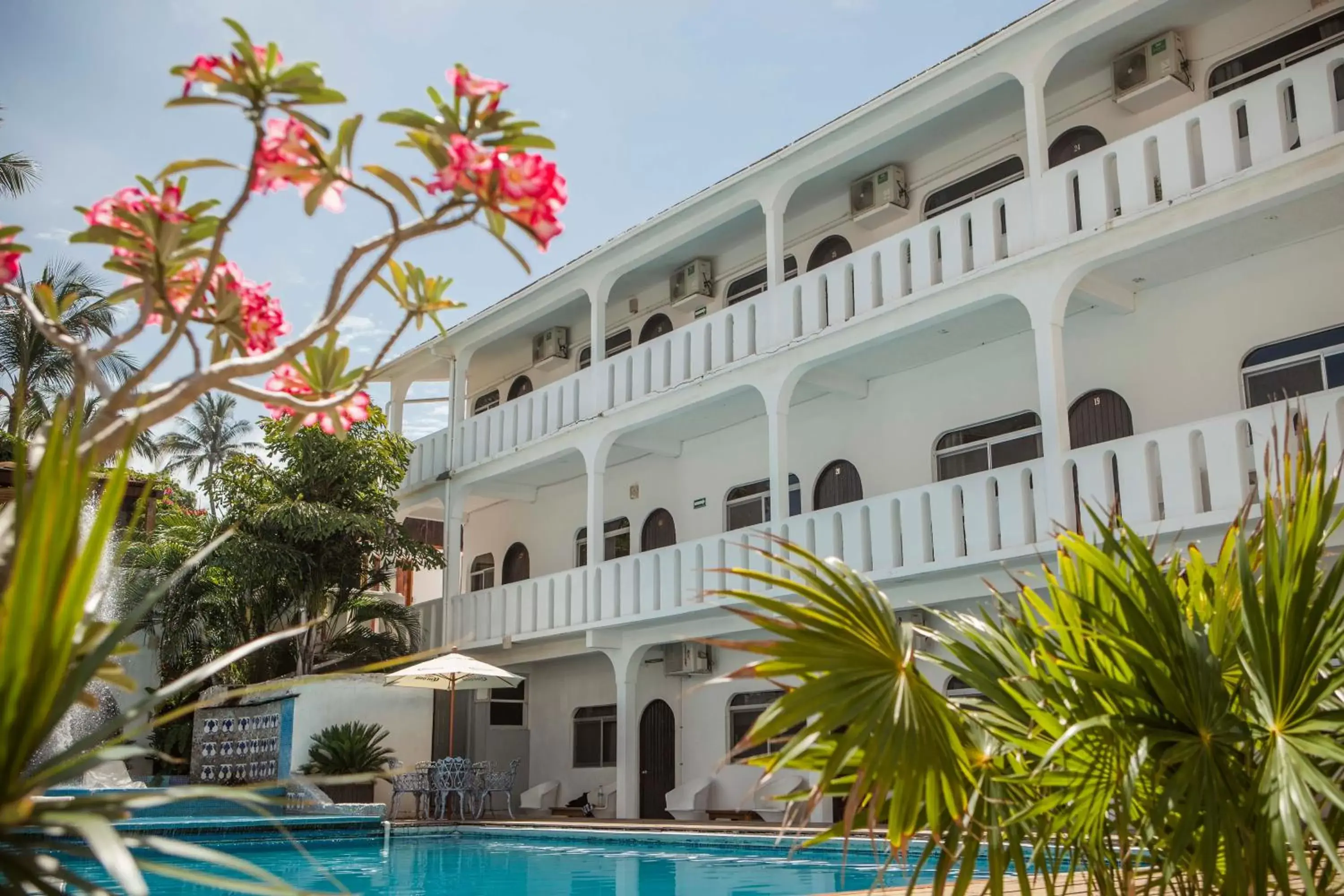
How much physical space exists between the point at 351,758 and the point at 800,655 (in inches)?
603

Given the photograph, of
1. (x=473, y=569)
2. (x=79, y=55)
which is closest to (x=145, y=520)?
(x=473, y=569)

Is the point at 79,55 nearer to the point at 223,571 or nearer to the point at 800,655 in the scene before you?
the point at 223,571

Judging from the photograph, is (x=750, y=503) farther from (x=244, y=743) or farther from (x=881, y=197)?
(x=244, y=743)

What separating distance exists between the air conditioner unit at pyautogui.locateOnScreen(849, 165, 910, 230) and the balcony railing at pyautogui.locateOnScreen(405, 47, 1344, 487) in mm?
1411

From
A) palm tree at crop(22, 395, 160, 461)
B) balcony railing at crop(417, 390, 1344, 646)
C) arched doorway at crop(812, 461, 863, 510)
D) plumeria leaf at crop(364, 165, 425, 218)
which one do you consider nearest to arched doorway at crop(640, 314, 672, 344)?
arched doorway at crop(812, 461, 863, 510)

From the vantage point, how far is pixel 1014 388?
577 inches

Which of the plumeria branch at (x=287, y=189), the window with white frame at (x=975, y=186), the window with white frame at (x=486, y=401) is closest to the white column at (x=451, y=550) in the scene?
the window with white frame at (x=486, y=401)

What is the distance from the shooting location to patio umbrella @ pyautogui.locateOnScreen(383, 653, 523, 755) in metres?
16.0

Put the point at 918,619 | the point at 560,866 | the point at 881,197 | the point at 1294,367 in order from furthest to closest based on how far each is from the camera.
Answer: the point at 881,197
the point at 918,619
the point at 560,866
the point at 1294,367

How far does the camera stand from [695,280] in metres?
19.0

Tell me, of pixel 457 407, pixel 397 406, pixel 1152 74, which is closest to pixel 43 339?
pixel 397 406

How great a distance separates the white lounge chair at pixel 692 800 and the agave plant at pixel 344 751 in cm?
404

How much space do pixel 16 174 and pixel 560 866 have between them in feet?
70.7

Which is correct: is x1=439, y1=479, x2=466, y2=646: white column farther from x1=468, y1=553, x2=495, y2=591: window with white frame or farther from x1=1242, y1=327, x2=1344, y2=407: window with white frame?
x1=1242, y1=327, x2=1344, y2=407: window with white frame
